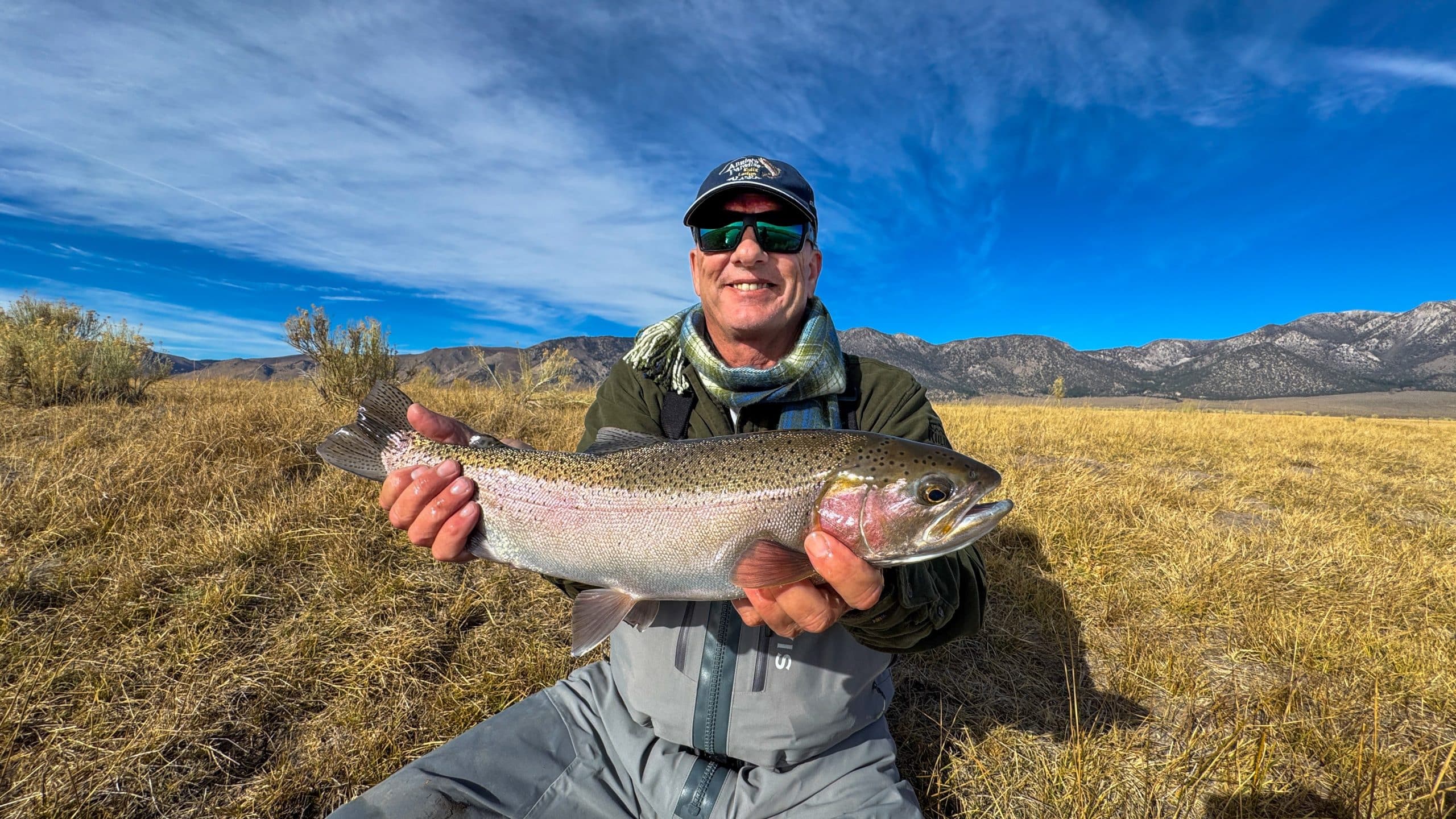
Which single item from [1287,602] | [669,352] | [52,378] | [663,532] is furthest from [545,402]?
[1287,602]

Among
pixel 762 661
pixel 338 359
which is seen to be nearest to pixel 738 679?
pixel 762 661

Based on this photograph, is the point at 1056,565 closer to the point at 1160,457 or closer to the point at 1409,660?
the point at 1409,660

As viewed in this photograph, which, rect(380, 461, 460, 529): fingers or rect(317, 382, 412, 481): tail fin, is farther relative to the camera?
rect(317, 382, 412, 481): tail fin

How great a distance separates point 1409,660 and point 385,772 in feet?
19.3

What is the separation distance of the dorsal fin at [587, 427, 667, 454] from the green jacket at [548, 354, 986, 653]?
0.92 feet

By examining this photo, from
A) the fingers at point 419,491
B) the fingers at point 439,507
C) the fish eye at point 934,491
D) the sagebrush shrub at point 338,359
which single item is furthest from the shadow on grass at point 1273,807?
A: the sagebrush shrub at point 338,359

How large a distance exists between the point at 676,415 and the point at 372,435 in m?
1.52

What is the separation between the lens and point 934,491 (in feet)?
7.70

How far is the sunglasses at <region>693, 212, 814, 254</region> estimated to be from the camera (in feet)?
10.9

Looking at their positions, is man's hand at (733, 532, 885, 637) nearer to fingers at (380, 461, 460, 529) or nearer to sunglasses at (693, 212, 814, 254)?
fingers at (380, 461, 460, 529)

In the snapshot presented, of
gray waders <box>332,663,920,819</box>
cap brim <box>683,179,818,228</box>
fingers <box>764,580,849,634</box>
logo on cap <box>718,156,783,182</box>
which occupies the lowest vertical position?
gray waders <box>332,663,920,819</box>

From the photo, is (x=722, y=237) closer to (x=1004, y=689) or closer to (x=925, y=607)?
(x=925, y=607)

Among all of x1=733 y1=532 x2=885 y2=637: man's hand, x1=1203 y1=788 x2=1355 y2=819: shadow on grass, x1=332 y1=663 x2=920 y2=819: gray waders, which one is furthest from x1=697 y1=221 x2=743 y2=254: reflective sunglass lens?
x1=1203 y1=788 x2=1355 y2=819: shadow on grass

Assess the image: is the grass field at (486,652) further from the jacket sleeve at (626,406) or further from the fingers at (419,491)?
the jacket sleeve at (626,406)
